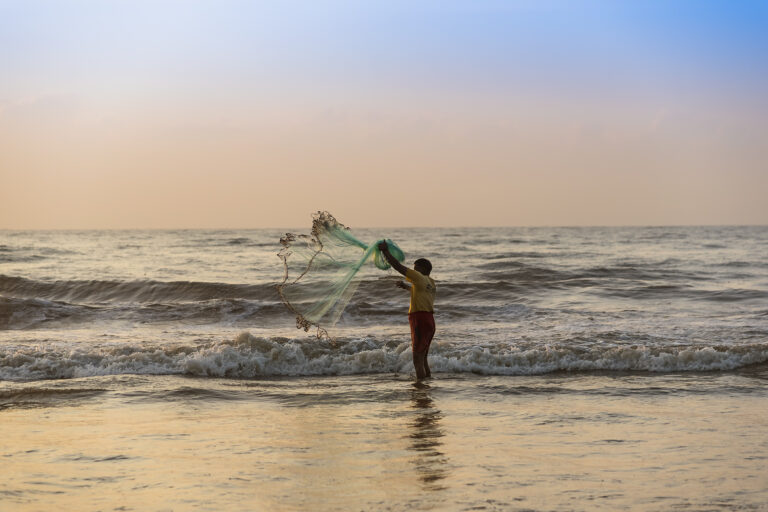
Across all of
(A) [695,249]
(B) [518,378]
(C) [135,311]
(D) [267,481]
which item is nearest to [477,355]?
(B) [518,378]

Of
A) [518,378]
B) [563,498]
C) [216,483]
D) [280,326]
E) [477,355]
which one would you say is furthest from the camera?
[280,326]

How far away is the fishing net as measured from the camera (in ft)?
29.3

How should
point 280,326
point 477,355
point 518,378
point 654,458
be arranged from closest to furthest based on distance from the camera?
point 654,458 < point 518,378 < point 477,355 < point 280,326

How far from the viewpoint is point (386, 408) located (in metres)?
8.02

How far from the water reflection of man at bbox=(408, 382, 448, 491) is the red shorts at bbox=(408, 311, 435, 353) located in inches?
39.6

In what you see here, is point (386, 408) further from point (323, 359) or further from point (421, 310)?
point (323, 359)

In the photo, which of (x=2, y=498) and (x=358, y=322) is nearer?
(x=2, y=498)

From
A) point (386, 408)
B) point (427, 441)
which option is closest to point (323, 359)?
point (386, 408)

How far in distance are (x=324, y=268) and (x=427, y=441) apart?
127 inches

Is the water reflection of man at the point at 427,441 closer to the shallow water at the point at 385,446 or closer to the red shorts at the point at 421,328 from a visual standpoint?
the shallow water at the point at 385,446

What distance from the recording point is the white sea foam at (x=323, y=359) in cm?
1080

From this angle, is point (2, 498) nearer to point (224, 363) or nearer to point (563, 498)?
point (563, 498)

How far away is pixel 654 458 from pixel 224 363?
6.68 meters

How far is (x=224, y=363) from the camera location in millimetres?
11008
